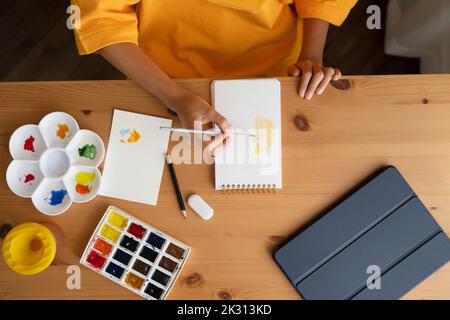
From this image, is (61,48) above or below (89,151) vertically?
below

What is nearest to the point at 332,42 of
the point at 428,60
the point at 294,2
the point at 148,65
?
the point at 428,60

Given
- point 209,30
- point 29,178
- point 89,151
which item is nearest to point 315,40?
point 209,30

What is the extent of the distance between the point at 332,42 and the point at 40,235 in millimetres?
1056

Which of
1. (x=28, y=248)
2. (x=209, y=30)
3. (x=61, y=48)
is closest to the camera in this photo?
(x=28, y=248)

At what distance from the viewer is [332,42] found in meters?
1.35

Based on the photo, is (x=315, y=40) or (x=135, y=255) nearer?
(x=135, y=255)

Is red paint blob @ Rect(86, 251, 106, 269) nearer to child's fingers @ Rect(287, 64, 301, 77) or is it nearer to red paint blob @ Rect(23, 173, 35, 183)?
red paint blob @ Rect(23, 173, 35, 183)

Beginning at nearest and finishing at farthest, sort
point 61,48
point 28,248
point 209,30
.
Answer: point 28,248, point 209,30, point 61,48

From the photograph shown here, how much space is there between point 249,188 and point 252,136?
88 millimetres

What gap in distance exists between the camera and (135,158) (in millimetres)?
709

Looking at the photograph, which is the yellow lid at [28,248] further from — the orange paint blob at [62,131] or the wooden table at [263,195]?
the orange paint blob at [62,131]

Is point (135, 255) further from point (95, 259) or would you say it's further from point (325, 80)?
point (325, 80)

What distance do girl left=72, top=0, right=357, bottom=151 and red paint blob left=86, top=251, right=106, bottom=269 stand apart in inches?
10.4
